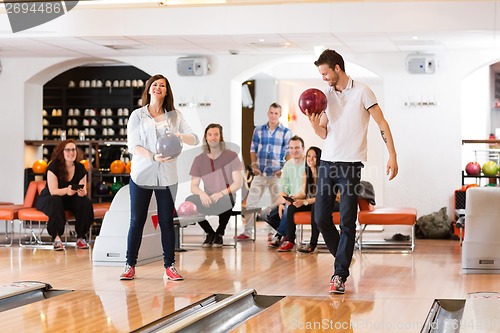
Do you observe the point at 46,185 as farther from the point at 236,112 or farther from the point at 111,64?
the point at 111,64

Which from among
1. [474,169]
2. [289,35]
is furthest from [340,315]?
[474,169]

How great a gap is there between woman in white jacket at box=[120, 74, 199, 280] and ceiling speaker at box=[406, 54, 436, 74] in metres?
5.08

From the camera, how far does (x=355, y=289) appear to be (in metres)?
5.69

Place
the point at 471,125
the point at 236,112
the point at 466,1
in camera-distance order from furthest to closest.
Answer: the point at 471,125 → the point at 236,112 → the point at 466,1

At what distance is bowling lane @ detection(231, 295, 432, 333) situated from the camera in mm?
4270

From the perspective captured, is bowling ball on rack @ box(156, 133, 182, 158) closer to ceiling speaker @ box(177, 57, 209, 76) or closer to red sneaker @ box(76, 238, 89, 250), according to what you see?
red sneaker @ box(76, 238, 89, 250)

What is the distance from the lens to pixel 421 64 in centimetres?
1030

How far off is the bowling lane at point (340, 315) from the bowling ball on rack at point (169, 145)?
123 centimetres

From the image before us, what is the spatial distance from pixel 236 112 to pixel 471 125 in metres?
5.00

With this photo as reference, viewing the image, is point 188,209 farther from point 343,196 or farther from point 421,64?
point 343,196

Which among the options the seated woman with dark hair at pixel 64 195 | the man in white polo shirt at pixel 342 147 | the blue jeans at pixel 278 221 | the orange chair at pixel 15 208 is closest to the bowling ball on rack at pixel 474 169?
the blue jeans at pixel 278 221

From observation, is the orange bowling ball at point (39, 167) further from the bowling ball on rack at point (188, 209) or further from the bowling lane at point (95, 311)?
the bowling lane at point (95, 311)

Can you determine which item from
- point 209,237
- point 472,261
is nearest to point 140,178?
point 472,261

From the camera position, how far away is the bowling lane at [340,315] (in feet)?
14.0
